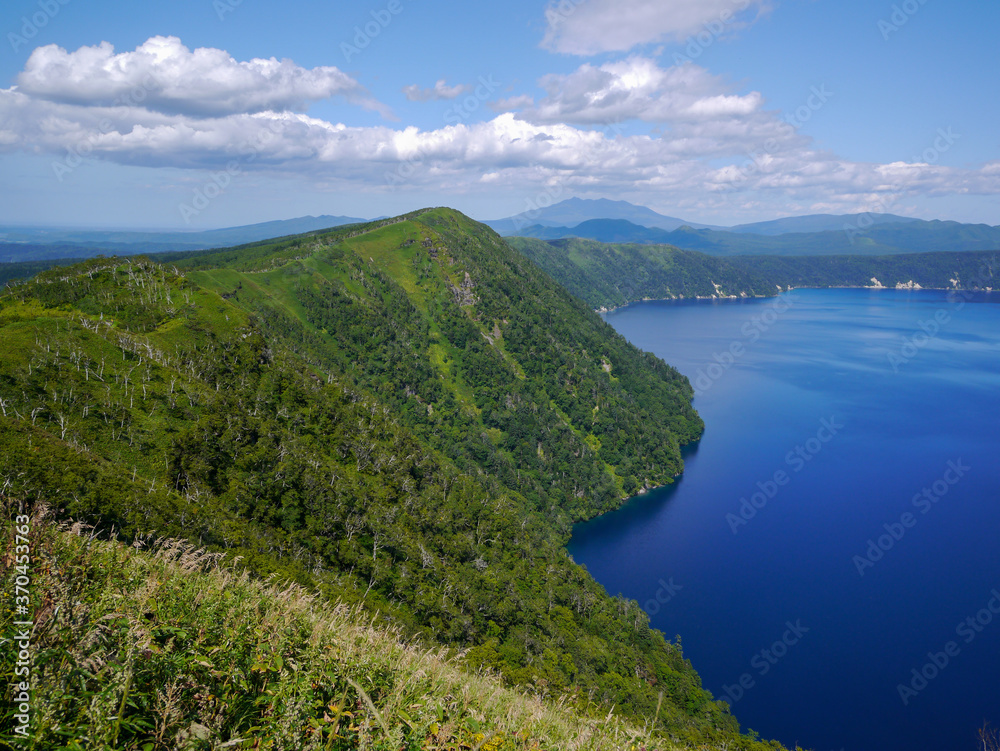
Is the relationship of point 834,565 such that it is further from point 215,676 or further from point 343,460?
point 215,676

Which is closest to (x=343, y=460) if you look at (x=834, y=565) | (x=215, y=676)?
(x=215, y=676)

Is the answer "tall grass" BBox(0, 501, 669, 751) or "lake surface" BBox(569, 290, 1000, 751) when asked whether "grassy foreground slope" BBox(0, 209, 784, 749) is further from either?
"lake surface" BBox(569, 290, 1000, 751)

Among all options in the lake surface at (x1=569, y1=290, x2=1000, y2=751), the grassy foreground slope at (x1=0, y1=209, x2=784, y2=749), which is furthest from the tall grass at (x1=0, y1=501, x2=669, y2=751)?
the lake surface at (x1=569, y1=290, x2=1000, y2=751)

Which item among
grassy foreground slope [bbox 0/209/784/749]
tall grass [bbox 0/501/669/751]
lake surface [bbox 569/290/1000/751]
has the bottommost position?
lake surface [bbox 569/290/1000/751]

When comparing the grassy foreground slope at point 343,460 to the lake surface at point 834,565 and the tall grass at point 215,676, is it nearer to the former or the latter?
the tall grass at point 215,676

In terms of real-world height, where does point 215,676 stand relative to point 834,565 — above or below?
above

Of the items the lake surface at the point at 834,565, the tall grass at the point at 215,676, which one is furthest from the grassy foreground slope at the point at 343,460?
the lake surface at the point at 834,565

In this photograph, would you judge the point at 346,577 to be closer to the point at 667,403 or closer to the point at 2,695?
the point at 2,695
